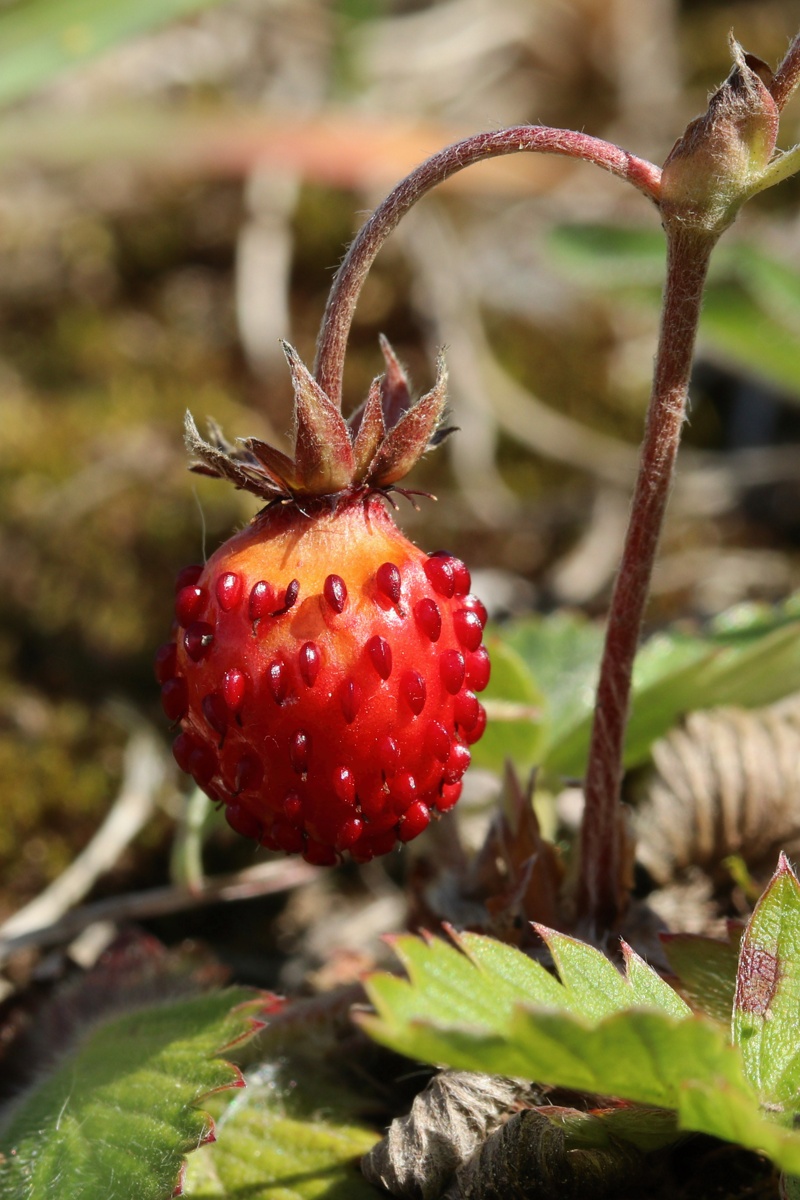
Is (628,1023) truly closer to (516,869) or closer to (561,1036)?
(561,1036)

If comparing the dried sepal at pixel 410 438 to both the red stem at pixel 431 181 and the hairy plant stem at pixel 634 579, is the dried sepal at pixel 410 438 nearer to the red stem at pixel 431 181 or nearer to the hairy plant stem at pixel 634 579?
the red stem at pixel 431 181

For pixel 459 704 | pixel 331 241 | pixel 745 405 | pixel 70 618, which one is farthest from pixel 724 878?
pixel 331 241

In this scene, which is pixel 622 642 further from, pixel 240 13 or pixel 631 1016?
pixel 240 13

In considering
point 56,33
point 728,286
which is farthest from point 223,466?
point 56,33

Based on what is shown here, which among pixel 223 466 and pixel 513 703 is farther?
pixel 513 703

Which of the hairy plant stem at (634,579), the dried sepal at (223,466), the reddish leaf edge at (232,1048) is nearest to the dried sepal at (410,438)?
the dried sepal at (223,466)

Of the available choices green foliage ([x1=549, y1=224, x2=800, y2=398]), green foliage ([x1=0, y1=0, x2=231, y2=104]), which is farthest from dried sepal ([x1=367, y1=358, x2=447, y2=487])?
green foliage ([x1=0, y1=0, x2=231, y2=104])
